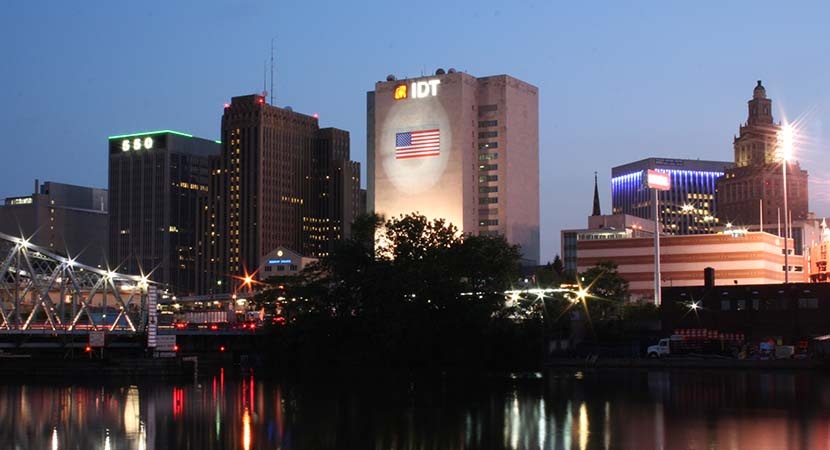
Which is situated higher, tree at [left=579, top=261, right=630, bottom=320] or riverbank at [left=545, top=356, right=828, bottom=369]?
tree at [left=579, top=261, right=630, bottom=320]

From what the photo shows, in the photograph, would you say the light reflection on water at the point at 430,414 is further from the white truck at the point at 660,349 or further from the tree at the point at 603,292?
the tree at the point at 603,292

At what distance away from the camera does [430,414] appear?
77125 mm

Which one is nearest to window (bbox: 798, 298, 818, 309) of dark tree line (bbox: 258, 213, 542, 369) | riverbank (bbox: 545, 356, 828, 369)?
riverbank (bbox: 545, 356, 828, 369)

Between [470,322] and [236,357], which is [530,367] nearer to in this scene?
[470,322]

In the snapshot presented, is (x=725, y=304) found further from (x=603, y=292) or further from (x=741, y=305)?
(x=603, y=292)

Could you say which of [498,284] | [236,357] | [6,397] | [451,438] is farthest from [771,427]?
[236,357]

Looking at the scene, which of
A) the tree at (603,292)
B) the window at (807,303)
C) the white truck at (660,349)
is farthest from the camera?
the tree at (603,292)

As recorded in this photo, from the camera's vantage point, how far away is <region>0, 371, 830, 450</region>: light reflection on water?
62656 millimetres

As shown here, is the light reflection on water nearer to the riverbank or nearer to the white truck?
the riverbank

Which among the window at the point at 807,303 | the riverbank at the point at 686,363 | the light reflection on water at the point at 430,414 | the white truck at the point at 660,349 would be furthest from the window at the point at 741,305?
the light reflection on water at the point at 430,414

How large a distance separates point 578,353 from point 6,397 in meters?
73.7

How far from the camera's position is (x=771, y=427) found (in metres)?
67.9

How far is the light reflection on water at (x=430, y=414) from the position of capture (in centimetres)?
6266

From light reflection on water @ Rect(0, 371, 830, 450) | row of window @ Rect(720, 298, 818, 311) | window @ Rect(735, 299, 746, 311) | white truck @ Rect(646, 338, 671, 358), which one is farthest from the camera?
window @ Rect(735, 299, 746, 311)
